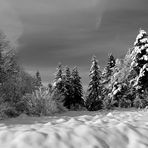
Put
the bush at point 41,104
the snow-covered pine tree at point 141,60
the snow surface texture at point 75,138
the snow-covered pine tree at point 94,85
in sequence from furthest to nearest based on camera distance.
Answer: the snow-covered pine tree at point 94,85 → the snow-covered pine tree at point 141,60 → the bush at point 41,104 → the snow surface texture at point 75,138

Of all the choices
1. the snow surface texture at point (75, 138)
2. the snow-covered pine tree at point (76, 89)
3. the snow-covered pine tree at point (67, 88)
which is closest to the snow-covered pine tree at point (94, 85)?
the snow-covered pine tree at point (76, 89)

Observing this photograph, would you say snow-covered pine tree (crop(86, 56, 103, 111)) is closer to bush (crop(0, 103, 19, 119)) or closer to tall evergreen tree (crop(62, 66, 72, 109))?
tall evergreen tree (crop(62, 66, 72, 109))

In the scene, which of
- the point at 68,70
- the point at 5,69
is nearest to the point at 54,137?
the point at 5,69

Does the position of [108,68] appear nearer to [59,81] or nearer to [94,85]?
[94,85]

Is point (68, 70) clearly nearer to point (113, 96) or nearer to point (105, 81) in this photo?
point (105, 81)

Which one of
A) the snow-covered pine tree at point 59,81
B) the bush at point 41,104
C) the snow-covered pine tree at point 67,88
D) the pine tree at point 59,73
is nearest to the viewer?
the bush at point 41,104

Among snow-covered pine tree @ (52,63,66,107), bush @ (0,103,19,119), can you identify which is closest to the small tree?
snow-covered pine tree @ (52,63,66,107)

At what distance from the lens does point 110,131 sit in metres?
6.13

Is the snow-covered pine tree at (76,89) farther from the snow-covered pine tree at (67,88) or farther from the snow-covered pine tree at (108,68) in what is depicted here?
the snow-covered pine tree at (108,68)

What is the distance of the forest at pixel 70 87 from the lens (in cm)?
1980

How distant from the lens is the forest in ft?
65.0

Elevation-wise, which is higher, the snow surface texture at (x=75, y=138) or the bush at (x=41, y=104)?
the bush at (x=41, y=104)

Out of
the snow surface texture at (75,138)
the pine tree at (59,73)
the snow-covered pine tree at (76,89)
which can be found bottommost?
the snow surface texture at (75,138)

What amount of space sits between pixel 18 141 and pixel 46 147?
22.9 inches
